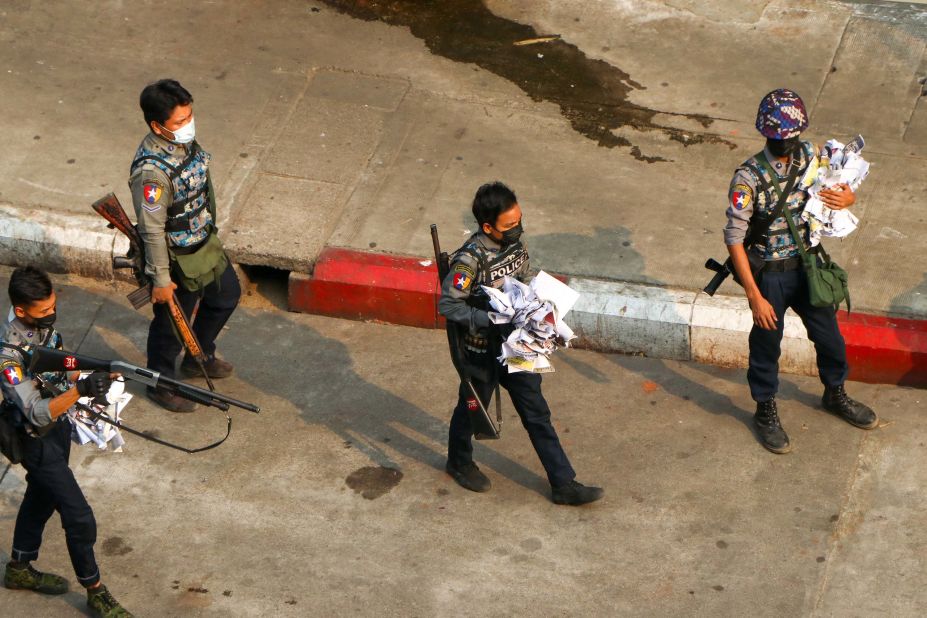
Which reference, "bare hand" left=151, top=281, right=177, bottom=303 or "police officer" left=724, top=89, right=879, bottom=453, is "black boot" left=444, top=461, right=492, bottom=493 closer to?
"police officer" left=724, top=89, right=879, bottom=453

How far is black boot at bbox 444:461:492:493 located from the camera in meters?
6.61

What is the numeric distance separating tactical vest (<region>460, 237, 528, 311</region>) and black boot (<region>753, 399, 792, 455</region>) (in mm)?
1489

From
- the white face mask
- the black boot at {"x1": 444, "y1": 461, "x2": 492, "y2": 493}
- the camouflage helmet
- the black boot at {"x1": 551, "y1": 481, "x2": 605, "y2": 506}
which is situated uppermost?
the camouflage helmet

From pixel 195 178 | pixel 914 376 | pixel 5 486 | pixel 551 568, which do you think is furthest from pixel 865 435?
pixel 5 486

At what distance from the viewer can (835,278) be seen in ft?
21.0

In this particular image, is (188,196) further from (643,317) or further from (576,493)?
(643,317)

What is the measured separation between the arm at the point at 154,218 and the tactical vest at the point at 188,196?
4 cm

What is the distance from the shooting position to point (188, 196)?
6688mm

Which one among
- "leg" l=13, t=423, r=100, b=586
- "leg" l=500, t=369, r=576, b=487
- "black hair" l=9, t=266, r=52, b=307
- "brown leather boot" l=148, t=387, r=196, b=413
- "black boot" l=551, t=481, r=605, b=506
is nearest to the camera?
"black hair" l=9, t=266, r=52, b=307

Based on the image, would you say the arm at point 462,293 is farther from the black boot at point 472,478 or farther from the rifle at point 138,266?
the rifle at point 138,266

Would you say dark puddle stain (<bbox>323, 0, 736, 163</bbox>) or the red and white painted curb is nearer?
→ the red and white painted curb

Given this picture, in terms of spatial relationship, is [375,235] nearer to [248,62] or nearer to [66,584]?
[248,62]

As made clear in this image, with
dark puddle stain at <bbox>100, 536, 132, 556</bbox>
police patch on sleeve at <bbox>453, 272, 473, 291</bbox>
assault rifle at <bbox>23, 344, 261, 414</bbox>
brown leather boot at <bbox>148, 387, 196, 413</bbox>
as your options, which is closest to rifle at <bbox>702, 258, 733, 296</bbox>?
police patch on sleeve at <bbox>453, 272, 473, 291</bbox>

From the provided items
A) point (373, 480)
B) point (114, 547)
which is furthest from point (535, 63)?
point (114, 547)
